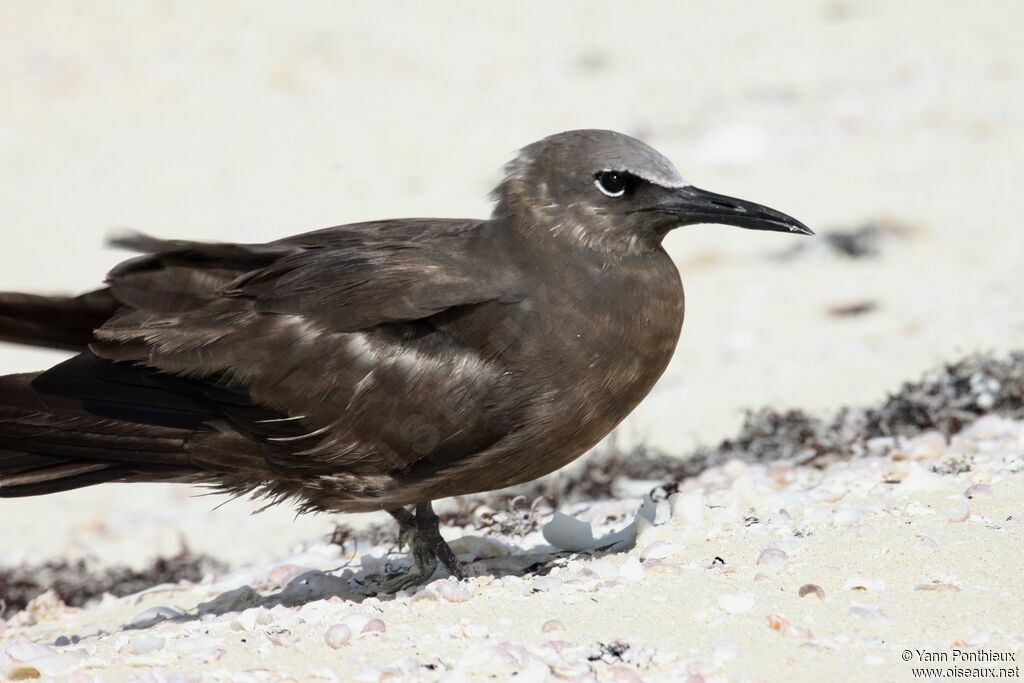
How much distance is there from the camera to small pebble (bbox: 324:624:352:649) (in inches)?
205

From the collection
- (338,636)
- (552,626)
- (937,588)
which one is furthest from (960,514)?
(338,636)

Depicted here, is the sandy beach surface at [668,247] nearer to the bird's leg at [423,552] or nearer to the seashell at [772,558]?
the seashell at [772,558]

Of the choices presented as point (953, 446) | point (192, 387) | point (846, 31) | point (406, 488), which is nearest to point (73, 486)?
point (192, 387)

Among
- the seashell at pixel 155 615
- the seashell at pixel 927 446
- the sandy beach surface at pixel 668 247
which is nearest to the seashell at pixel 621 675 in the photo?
the sandy beach surface at pixel 668 247

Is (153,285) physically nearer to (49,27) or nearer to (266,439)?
(266,439)

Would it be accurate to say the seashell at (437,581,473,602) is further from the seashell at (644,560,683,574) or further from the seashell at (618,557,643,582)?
the seashell at (644,560,683,574)

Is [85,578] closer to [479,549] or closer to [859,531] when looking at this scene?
[479,549]

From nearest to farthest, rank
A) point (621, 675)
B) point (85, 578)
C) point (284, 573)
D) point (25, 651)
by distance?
point (621, 675)
point (25, 651)
point (284, 573)
point (85, 578)

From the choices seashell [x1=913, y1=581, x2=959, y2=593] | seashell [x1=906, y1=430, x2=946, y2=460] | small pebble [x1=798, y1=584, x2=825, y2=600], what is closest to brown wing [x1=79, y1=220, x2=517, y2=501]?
small pebble [x1=798, y1=584, x2=825, y2=600]

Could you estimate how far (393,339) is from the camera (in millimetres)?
6070

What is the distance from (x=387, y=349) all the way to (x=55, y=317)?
1.63 m

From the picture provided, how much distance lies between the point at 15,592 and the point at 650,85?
12.3 m

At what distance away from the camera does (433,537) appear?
6.30m

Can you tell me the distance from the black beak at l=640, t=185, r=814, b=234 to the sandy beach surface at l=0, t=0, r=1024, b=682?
120 centimetres
